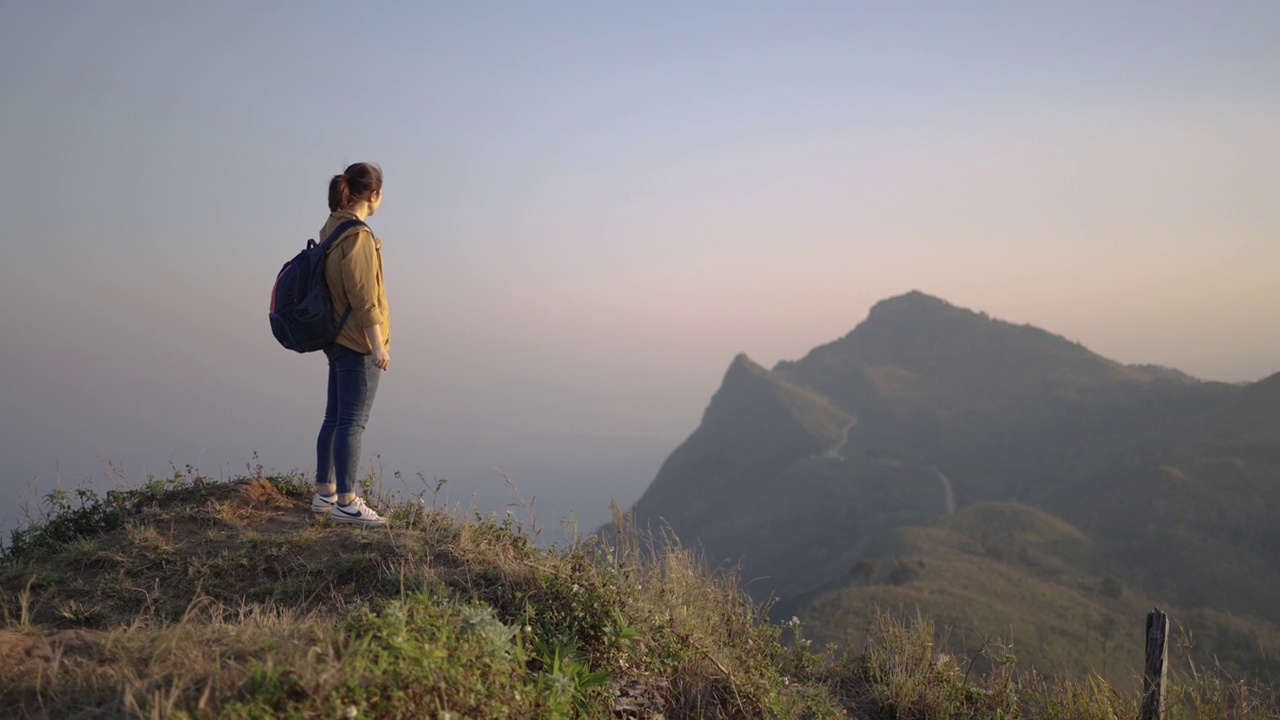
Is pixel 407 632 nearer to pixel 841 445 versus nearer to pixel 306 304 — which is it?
pixel 306 304

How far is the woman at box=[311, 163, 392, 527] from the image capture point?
17.2 ft

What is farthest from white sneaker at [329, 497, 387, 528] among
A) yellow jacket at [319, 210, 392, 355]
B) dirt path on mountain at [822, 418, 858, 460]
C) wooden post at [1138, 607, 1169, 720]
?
dirt path on mountain at [822, 418, 858, 460]

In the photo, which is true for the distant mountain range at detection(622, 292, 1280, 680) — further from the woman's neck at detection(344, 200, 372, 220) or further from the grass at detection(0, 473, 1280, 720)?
the woman's neck at detection(344, 200, 372, 220)

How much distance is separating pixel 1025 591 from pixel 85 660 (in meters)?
49.4

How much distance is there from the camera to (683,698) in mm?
4406

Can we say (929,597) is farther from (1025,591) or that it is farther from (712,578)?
(712,578)

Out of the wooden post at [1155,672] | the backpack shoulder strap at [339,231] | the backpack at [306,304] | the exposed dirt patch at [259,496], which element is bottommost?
the wooden post at [1155,672]

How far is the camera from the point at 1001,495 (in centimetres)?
8275

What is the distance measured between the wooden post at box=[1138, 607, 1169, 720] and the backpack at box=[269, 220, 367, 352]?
5.61m

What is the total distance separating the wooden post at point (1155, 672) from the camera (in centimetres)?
529

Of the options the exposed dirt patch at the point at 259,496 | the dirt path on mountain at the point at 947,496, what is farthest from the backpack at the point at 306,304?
the dirt path on mountain at the point at 947,496

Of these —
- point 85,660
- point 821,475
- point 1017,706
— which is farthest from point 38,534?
point 821,475

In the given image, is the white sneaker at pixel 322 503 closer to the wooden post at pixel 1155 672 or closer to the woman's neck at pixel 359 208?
the woman's neck at pixel 359 208

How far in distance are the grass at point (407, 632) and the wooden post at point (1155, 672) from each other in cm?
Answer: 17
